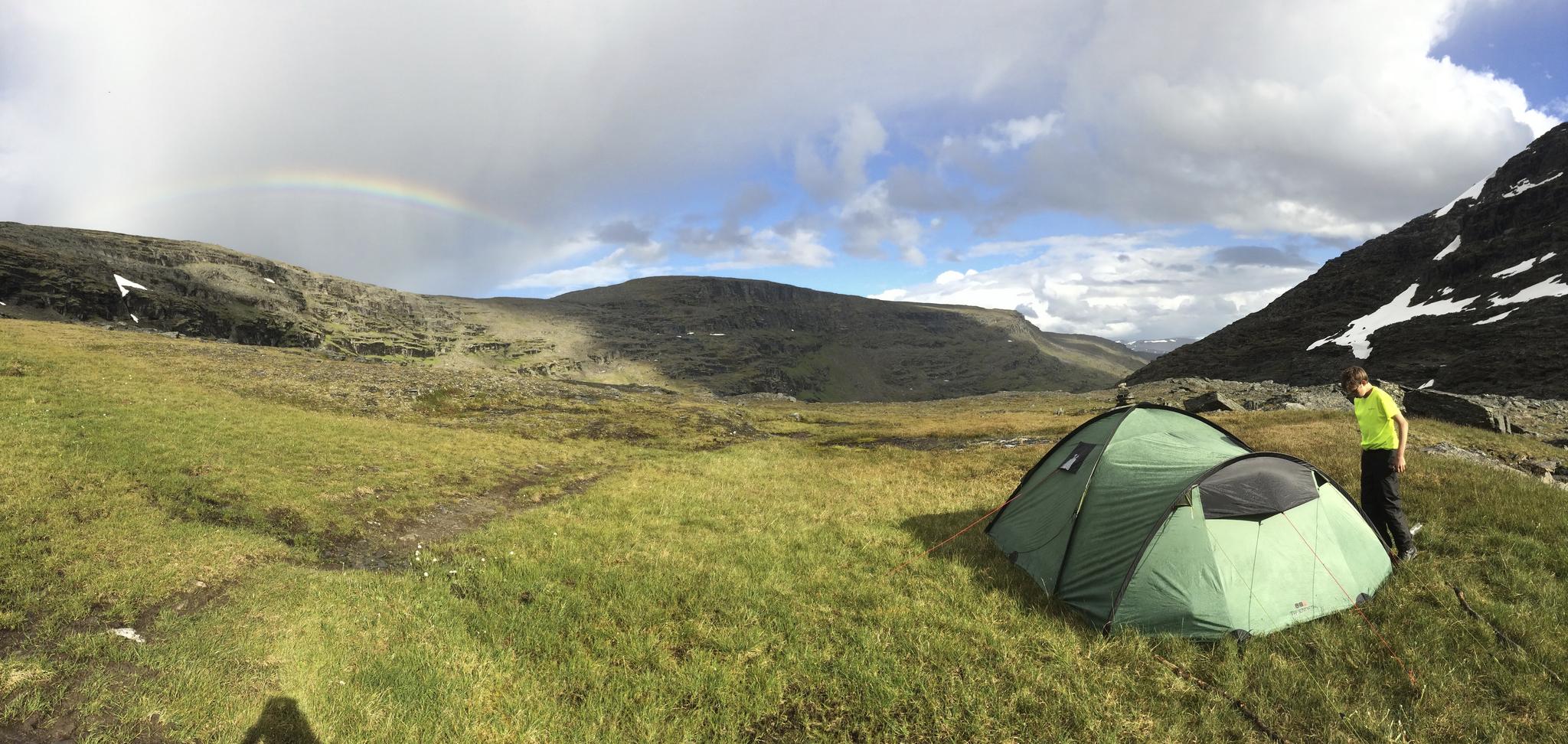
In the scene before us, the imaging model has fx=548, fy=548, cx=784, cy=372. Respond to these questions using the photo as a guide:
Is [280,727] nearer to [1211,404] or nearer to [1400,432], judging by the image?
[1400,432]

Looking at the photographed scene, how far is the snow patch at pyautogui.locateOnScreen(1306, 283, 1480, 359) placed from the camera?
107 meters

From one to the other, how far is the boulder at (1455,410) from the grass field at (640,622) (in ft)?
76.3

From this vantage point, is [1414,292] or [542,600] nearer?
[542,600]

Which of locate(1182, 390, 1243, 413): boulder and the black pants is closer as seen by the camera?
the black pants

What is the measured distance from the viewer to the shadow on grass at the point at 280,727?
5930 mm

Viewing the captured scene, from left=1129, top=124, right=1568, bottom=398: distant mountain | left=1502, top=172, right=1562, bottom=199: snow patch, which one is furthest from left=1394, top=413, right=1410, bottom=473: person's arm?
left=1502, top=172, right=1562, bottom=199: snow patch

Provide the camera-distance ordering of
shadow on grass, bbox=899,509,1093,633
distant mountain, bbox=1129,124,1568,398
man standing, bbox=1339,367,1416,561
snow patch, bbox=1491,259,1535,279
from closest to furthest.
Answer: shadow on grass, bbox=899,509,1093,633 < man standing, bbox=1339,367,1416,561 < distant mountain, bbox=1129,124,1568,398 < snow patch, bbox=1491,259,1535,279

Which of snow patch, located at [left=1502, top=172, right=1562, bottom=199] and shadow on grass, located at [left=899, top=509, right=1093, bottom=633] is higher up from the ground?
snow patch, located at [left=1502, top=172, right=1562, bottom=199]

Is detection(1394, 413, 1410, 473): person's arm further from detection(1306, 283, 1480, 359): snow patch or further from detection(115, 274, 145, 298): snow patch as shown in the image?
detection(115, 274, 145, 298): snow patch

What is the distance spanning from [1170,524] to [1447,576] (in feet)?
15.3

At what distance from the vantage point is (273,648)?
301 inches

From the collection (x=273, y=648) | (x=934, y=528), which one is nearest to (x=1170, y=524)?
(x=934, y=528)

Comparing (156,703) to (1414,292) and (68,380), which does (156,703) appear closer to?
(68,380)

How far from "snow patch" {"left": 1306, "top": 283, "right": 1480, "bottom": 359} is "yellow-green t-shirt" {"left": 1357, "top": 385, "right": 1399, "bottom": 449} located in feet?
447
